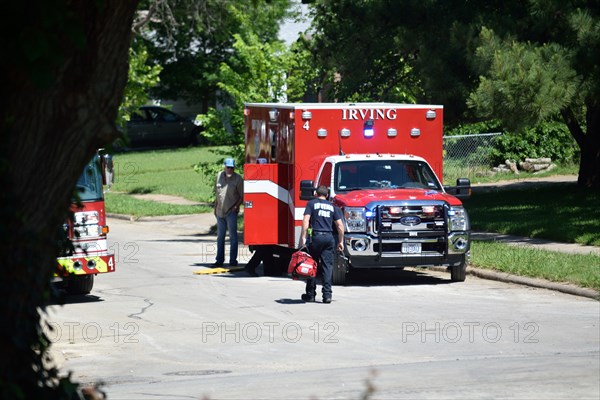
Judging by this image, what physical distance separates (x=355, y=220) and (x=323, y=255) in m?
1.82

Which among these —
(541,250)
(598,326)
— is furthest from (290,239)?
(598,326)

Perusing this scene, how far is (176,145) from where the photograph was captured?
5150 centimetres

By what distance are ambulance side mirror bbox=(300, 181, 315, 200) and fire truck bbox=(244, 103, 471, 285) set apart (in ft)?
0.06

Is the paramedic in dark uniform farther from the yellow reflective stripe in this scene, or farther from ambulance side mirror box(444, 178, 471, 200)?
ambulance side mirror box(444, 178, 471, 200)

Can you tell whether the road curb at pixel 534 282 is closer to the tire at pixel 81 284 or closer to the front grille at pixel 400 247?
the front grille at pixel 400 247

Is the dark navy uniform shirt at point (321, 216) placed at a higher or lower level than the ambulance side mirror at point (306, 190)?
lower

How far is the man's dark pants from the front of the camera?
14812 millimetres

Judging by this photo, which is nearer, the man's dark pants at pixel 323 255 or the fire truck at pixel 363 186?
the man's dark pants at pixel 323 255

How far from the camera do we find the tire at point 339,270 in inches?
659

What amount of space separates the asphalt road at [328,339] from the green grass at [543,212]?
13.4 feet

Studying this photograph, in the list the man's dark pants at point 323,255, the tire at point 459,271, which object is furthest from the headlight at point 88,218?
the tire at point 459,271

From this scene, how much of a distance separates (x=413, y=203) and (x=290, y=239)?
264cm

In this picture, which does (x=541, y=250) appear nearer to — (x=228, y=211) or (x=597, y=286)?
(x=597, y=286)

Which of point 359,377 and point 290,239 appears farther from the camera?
point 290,239
